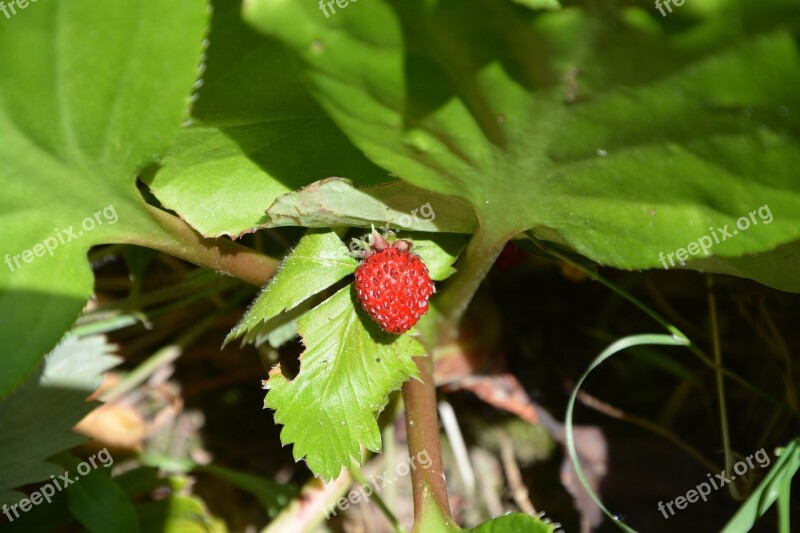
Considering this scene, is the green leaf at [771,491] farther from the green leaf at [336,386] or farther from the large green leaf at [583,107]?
the green leaf at [336,386]

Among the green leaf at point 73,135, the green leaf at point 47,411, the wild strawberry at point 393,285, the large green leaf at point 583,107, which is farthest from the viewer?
the green leaf at point 47,411

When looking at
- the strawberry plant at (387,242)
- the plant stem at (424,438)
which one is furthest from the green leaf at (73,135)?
the plant stem at (424,438)

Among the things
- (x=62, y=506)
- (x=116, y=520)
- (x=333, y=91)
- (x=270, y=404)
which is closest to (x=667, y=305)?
(x=270, y=404)

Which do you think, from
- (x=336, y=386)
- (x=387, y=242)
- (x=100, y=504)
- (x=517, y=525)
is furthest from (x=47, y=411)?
(x=517, y=525)

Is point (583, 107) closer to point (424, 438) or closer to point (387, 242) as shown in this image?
point (387, 242)

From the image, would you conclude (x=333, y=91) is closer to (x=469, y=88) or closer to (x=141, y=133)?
(x=469, y=88)

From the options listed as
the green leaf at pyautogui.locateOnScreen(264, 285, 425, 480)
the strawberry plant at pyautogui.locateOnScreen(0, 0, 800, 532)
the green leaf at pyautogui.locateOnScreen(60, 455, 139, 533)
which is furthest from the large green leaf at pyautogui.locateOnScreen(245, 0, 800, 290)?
the green leaf at pyautogui.locateOnScreen(60, 455, 139, 533)
